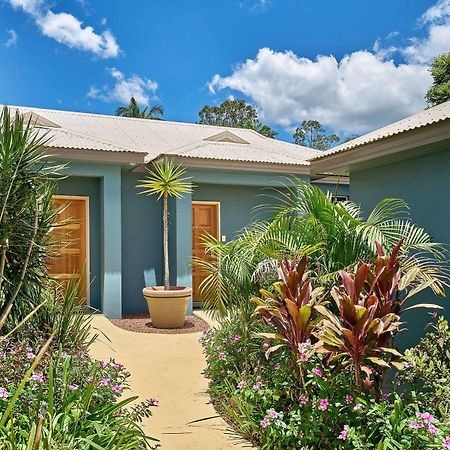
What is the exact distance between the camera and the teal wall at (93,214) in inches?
433

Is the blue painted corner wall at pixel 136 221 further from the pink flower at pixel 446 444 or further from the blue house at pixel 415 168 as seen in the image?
the pink flower at pixel 446 444

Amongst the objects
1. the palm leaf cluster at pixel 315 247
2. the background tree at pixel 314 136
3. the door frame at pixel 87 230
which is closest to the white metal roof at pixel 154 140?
the door frame at pixel 87 230

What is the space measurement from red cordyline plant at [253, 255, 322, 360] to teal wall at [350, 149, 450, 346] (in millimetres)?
2199

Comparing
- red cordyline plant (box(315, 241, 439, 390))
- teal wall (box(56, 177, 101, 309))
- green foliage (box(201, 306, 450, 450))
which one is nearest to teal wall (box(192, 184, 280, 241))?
teal wall (box(56, 177, 101, 309))

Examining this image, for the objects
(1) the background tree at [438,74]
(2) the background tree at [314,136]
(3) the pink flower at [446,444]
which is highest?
(2) the background tree at [314,136]

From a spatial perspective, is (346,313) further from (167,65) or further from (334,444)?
(167,65)

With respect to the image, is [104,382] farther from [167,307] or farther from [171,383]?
[167,307]

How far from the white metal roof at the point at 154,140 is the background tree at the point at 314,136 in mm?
26886

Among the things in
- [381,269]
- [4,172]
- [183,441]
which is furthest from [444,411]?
[4,172]

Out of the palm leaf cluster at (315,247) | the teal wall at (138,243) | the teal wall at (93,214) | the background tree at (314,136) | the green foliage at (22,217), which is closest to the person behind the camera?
the green foliage at (22,217)

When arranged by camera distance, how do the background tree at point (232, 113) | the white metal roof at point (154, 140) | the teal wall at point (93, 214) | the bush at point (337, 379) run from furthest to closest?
the background tree at point (232, 113) < the white metal roof at point (154, 140) < the teal wall at point (93, 214) < the bush at point (337, 379)

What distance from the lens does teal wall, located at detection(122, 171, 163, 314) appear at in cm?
1162

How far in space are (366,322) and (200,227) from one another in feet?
27.7

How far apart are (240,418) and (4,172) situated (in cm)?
334
